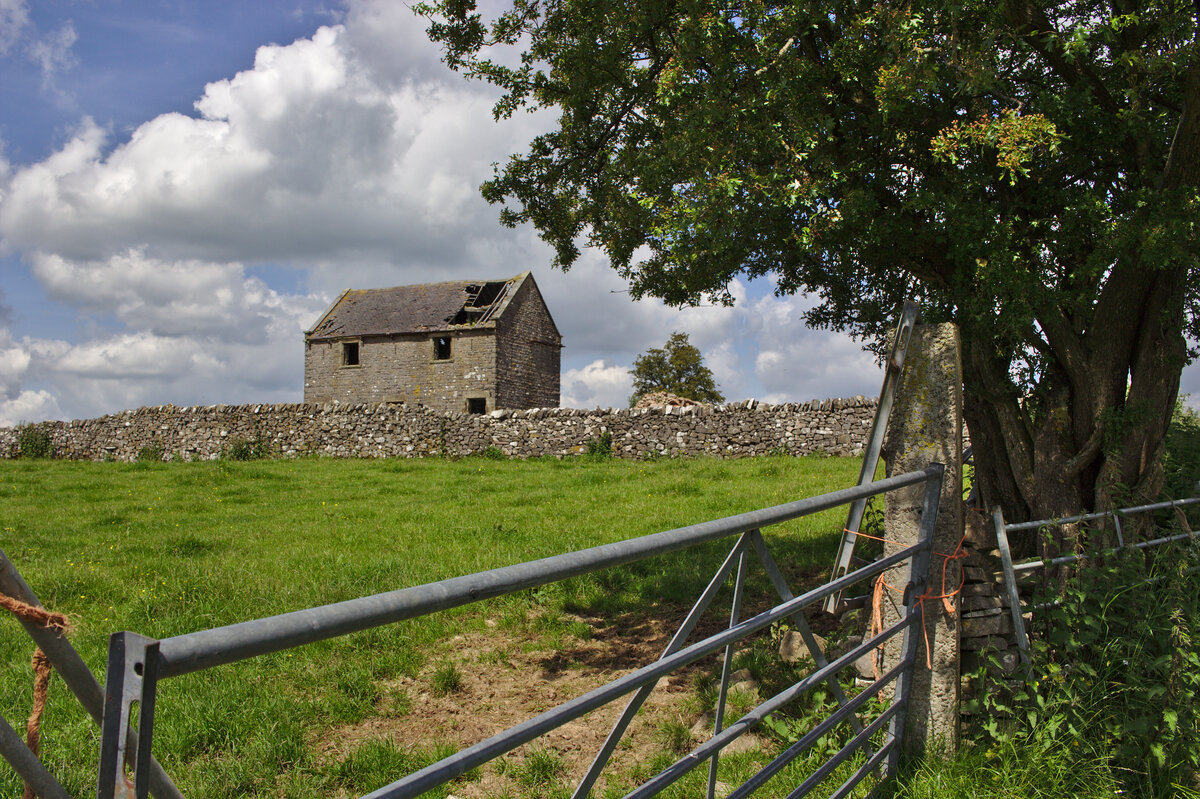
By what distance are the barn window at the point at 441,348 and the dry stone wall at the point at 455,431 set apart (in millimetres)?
8613

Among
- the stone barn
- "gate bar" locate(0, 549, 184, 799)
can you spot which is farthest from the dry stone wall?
"gate bar" locate(0, 549, 184, 799)

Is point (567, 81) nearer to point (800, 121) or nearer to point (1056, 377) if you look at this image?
point (800, 121)

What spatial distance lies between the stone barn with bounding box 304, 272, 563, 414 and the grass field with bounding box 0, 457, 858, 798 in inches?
622

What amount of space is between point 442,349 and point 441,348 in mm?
66

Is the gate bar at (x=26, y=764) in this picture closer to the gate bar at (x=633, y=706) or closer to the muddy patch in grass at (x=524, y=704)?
the gate bar at (x=633, y=706)

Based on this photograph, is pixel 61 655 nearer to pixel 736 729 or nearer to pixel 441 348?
Answer: pixel 736 729

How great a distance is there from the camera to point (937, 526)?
3861 millimetres

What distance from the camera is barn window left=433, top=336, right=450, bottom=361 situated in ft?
111

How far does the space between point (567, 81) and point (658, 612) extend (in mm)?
5986

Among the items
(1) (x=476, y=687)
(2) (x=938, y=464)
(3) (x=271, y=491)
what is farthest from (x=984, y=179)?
(3) (x=271, y=491)

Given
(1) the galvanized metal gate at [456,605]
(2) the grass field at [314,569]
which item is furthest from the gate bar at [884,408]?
(2) the grass field at [314,569]

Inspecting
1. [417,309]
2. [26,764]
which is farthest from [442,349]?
[26,764]

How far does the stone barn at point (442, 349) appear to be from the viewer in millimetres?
32844

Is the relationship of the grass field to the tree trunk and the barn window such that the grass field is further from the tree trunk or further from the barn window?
the barn window
